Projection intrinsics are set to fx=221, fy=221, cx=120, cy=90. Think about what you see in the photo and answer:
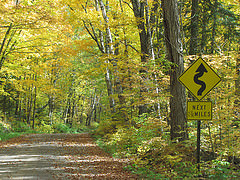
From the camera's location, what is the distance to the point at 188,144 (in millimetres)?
7156

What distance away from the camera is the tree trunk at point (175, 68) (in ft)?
25.8

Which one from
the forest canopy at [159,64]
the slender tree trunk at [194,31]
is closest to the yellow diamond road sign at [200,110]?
the forest canopy at [159,64]

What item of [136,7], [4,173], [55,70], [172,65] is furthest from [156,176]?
[55,70]

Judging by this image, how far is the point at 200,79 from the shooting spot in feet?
20.4

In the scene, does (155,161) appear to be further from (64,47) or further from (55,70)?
(55,70)

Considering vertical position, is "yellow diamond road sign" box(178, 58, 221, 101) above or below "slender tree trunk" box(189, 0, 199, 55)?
below

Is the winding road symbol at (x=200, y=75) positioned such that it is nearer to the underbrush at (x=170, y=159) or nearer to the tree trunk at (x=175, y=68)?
the tree trunk at (x=175, y=68)

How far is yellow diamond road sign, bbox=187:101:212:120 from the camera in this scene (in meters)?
6.02

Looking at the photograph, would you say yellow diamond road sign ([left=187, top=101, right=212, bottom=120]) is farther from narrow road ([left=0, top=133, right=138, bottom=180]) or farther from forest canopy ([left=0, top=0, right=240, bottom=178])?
narrow road ([left=0, top=133, right=138, bottom=180])

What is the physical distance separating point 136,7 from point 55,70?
66.5 ft

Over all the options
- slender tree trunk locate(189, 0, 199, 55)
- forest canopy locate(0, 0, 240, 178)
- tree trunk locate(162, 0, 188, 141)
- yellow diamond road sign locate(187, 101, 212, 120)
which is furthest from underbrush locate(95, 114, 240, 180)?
slender tree trunk locate(189, 0, 199, 55)

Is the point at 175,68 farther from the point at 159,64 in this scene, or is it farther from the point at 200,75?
the point at 200,75

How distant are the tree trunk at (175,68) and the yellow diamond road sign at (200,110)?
5.76ft

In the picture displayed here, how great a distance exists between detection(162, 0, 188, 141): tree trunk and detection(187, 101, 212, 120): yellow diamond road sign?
1.76 metres
